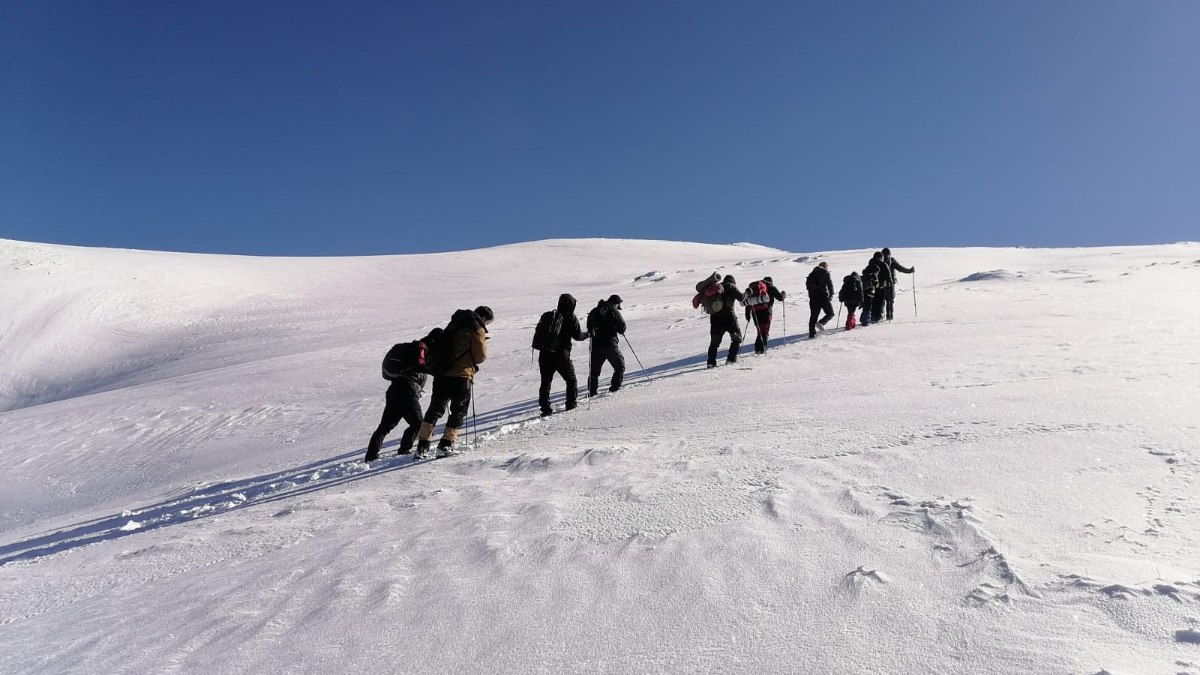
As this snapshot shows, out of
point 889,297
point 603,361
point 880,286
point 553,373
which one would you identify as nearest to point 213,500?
point 553,373

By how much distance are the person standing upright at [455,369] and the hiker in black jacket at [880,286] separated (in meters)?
10.2

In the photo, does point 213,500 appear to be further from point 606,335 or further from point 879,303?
point 879,303

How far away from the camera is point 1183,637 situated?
2859 mm

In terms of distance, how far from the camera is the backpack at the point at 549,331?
9836mm

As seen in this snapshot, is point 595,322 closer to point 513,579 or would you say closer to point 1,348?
point 513,579

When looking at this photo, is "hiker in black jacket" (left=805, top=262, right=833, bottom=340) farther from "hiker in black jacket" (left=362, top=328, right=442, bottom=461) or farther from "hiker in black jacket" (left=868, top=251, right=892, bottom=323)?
"hiker in black jacket" (left=362, top=328, right=442, bottom=461)

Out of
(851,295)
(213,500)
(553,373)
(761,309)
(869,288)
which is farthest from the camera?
(869,288)

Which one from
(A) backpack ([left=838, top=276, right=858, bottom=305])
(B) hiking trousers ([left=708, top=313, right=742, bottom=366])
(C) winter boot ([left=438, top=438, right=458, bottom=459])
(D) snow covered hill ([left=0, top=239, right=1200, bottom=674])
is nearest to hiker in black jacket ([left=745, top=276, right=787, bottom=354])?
(D) snow covered hill ([left=0, top=239, right=1200, bottom=674])

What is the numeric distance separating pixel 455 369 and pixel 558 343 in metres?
2.28

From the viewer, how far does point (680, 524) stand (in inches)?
182

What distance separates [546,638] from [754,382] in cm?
721

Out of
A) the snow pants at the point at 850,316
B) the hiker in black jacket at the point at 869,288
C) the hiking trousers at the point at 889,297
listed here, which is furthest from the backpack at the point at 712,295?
the hiking trousers at the point at 889,297

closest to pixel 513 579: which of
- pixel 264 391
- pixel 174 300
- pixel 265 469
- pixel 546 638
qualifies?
pixel 546 638

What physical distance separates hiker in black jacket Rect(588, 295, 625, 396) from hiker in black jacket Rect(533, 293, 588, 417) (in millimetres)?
710
